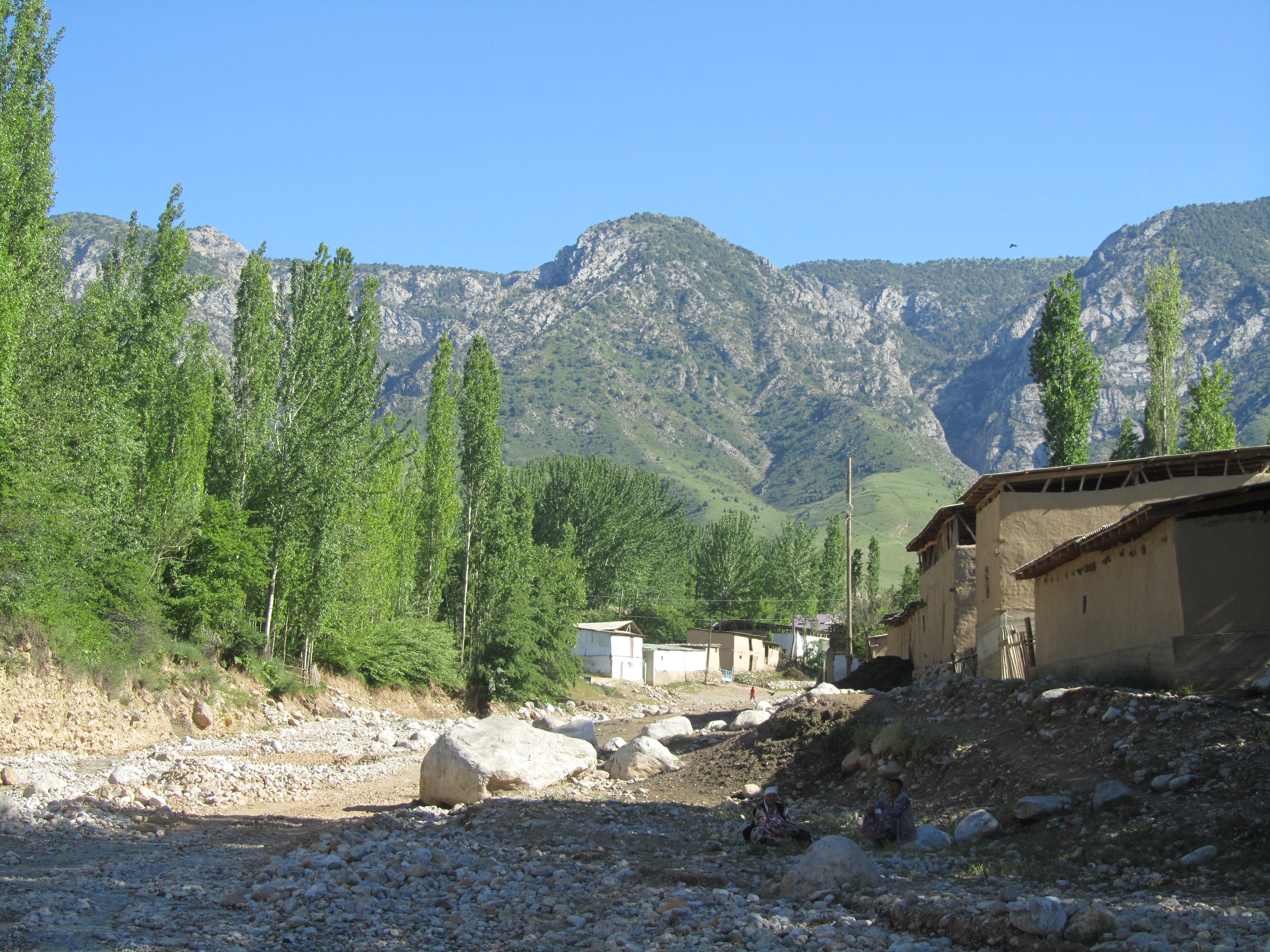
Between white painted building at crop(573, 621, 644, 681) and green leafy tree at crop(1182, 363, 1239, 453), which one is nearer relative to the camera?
green leafy tree at crop(1182, 363, 1239, 453)

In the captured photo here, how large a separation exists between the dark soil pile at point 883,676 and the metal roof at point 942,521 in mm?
4373

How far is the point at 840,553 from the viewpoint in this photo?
269 feet

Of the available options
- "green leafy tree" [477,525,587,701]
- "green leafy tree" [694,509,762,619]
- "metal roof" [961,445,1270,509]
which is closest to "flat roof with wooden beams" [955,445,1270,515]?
"metal roof" [961,445,1270,509]

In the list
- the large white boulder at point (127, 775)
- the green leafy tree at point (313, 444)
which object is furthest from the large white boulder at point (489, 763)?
the green leafy tree at point (313, 444)

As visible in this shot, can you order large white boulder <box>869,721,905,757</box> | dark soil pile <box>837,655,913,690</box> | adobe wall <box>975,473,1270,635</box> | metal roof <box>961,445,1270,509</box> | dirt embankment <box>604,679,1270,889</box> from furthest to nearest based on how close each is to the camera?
dark soil pile <box>837,655,913,690</box> → metal roof <box>961,445,1270,509</box> → adobe wall <box>975,473,1270,635</box> → large white boulder <box>869,721,905,757</box> → dirt embankment <box>604,679,1270,889</box>

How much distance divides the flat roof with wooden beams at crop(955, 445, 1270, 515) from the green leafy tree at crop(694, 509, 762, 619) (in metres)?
55.2

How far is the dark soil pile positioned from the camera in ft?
107

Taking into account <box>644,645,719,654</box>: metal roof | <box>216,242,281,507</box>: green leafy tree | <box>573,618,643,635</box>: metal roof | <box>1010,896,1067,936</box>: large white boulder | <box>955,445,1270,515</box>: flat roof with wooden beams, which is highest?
<box>216,242,281,507</box>: green leafy tree

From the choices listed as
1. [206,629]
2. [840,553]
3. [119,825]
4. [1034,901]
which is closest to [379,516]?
[206,629]

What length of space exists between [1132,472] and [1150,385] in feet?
59.3

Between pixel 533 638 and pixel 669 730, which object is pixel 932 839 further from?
pixel 533 638

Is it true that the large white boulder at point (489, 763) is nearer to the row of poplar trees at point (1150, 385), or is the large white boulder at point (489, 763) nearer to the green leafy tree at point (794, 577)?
the row of poplar trees at point (1150, 385)

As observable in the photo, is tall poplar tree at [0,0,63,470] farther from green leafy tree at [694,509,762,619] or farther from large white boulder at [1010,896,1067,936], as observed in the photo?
green leafy tree at [694,509,762,619]

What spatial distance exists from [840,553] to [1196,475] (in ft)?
197
